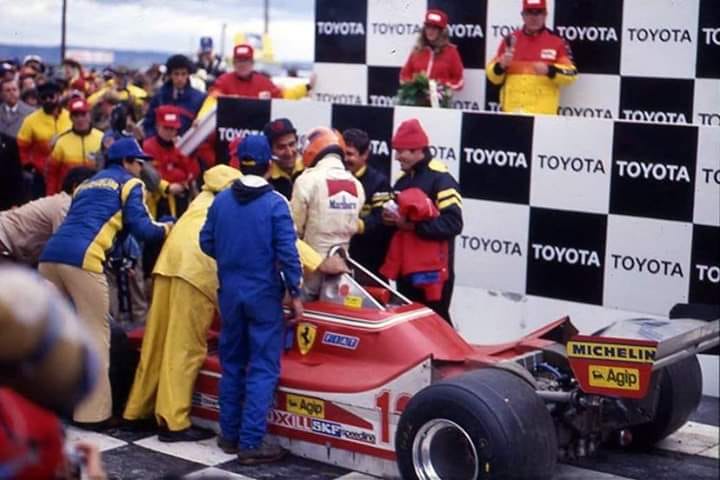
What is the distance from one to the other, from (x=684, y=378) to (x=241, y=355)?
2213 millimetres

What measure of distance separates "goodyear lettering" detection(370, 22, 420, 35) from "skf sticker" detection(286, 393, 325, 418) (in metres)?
4.02

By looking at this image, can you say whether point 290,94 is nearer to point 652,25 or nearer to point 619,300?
point 652,25

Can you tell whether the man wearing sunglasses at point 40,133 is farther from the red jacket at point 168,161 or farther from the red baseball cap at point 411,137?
the red baseball cap at point 411,137

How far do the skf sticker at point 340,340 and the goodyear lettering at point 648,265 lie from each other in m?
2.07

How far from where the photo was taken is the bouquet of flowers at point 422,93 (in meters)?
8.45

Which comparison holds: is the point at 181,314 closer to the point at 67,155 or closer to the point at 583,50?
the point at 67,155

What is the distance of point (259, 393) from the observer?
19.2 feet

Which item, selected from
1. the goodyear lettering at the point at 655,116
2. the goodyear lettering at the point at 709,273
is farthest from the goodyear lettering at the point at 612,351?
the goodyear lettering at the point at 655,116

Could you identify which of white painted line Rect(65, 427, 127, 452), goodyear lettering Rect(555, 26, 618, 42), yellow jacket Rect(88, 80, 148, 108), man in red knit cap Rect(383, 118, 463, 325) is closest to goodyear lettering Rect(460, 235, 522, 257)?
man in red knit cap Rect(383, 118, 463, 325)

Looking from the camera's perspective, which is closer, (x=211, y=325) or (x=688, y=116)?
(x=211, y=325)

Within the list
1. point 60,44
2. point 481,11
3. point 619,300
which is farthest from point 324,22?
point 619,300

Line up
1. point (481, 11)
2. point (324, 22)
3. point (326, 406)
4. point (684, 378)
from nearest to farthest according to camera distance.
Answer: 1. point (326, 406)
2. point (684, 378)
3. point (481, 11)
4. point (324, 22)

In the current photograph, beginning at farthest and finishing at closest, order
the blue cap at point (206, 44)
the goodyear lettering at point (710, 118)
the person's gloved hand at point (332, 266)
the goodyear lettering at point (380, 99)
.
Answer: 1. the blue cap at point (206, 44)
2. the goodyear lettering at point (380, 99)
3. the goodyear lettering at point (710, 118)
4. the person's gloved hand at point (332, 266)

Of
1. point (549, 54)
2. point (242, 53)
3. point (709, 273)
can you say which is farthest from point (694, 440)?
point (242, 53)
